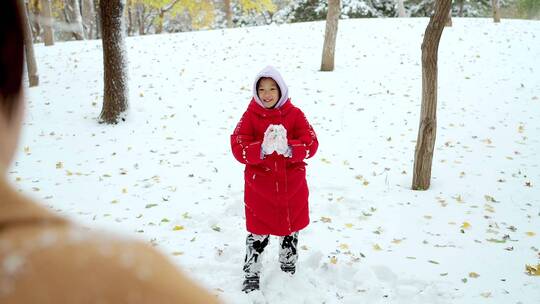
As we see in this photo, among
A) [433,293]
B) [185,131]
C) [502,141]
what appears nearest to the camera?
[433,293]

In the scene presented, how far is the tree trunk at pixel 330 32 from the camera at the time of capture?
11.5 metres

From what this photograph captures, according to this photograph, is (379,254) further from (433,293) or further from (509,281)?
(509,281)

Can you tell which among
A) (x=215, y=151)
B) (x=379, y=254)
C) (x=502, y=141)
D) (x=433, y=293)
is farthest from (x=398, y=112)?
(x=433, y=293)

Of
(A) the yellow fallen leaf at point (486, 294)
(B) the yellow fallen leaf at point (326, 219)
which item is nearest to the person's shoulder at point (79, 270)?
(A) the yellow fallen leaf at point (486, 294)

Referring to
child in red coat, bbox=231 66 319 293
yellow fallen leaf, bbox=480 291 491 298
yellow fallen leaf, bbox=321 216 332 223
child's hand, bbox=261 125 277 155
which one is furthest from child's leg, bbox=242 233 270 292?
yellow fallen leaf, bbox=480 291 491 298

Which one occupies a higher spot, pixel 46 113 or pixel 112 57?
pixel 112 57

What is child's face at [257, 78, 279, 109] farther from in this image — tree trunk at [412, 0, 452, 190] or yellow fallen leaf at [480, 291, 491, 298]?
tree trunk at [412, 0, 452, 190]

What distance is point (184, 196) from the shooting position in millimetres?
5750

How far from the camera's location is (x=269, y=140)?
324 centimetres

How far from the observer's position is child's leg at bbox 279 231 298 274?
3.75 metres

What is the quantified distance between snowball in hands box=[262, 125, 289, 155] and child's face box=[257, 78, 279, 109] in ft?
0.83

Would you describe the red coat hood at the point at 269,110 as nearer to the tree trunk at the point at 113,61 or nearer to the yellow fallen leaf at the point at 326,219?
the yellow fallen leaf at the point at 326,219

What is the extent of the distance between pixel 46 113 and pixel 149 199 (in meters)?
5.02

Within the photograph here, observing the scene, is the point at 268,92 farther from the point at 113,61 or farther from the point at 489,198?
the point at 113,61
